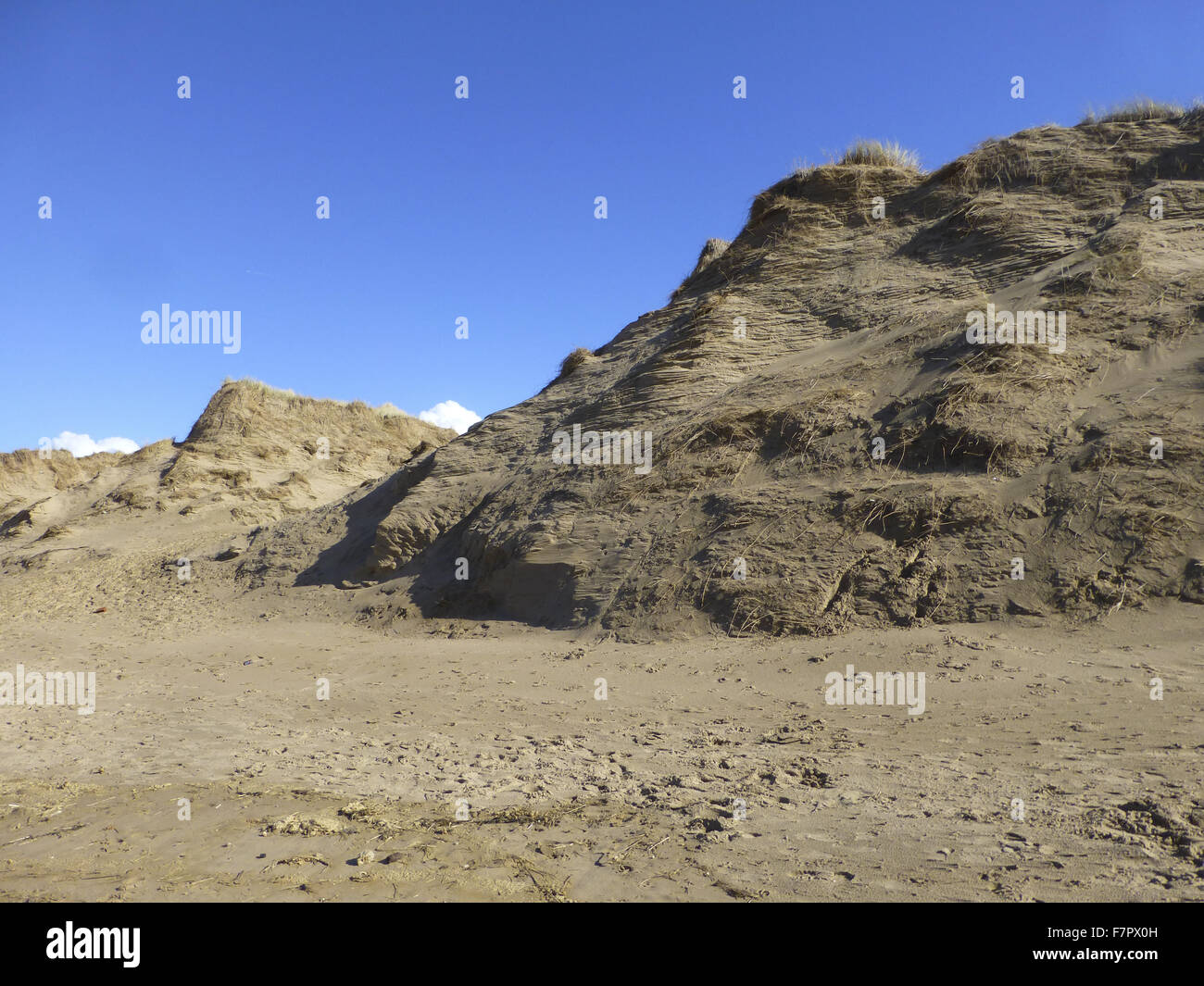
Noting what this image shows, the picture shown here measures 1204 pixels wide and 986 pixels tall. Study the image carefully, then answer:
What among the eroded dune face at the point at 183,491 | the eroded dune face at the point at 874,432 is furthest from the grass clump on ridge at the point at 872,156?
the eroded dune face at the point at 183,491

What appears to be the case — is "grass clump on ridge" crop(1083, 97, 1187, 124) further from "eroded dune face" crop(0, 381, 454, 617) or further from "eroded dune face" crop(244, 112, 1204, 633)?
"eroded dune face" crop(0, 381, 454, 617)

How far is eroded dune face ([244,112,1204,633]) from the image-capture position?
828 centimetres

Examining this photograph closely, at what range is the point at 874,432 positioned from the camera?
10.2 m

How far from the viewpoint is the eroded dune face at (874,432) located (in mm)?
8281

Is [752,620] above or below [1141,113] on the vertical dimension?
below

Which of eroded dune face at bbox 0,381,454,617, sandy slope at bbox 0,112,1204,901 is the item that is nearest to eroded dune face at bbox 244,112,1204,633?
sandy slope at bbox 0,112,1204,901

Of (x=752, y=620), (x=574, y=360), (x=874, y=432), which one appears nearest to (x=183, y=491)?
(x=574, y=360)

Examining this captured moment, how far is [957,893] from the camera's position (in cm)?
332

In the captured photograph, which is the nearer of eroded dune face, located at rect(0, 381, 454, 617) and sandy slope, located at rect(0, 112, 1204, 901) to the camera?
sandy slope, located at rect(0, 112, 1204, 901)

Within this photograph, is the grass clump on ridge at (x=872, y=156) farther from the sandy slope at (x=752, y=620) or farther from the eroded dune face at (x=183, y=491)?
the eroded dune face at (x=183, y=491)

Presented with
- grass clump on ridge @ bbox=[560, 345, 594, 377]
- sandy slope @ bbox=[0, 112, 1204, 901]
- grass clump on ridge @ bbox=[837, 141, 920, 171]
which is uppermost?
grass clump on ridge @ bbox=[837, 141, 920, 171]

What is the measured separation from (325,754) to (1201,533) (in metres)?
8.25

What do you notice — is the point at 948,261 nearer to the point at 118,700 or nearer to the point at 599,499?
the point at 599,499

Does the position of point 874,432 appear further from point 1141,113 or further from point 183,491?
point 183,491
